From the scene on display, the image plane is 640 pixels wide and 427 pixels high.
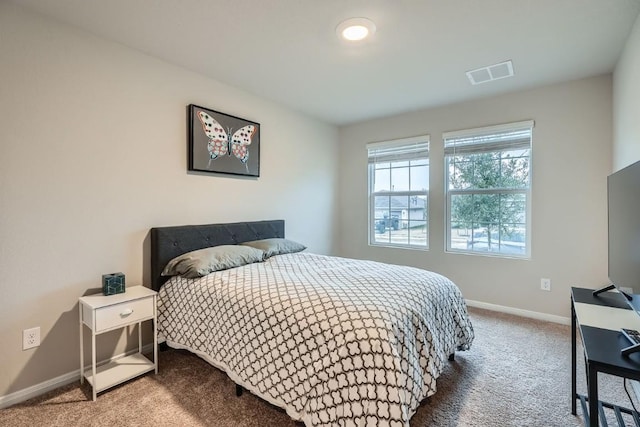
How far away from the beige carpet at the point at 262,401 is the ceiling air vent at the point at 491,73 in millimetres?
2373

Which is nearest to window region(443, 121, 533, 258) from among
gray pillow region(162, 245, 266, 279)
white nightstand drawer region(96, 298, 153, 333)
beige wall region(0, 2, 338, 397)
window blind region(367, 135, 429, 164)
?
window blind region(367, 135, 429, 164)

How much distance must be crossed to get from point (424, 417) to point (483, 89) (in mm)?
2995

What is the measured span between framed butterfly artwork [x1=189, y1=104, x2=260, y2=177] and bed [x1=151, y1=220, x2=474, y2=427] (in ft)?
2.33

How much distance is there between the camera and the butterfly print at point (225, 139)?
2.79m

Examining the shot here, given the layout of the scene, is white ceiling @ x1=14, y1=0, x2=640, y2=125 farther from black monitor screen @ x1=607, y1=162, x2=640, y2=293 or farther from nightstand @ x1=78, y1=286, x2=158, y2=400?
nightstand @ x1=78, y1=286, x2=158, y2=400

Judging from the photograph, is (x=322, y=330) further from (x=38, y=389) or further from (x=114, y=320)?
(x=38, y=389)

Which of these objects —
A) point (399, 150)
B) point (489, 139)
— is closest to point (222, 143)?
point (399, 150)

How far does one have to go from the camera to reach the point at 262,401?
1.84 m

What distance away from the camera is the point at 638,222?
126cm

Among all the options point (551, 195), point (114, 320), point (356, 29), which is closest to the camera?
point (114, 320)

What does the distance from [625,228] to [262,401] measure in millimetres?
2112

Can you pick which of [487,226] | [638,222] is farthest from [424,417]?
[487,226]

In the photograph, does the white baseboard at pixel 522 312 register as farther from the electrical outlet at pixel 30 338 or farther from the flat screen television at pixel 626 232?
the electrical outlet at pixel 30 338

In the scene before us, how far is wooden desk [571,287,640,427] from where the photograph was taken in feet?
3.44
